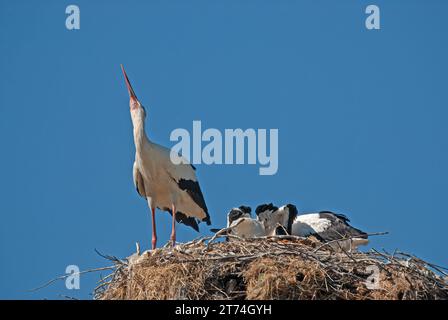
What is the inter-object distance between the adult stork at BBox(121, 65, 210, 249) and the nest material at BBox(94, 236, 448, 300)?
2.88 m

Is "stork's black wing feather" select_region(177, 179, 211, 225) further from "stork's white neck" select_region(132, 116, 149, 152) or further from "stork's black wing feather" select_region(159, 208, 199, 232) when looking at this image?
"stork's white neck" select_region(132, 116, 149, 152)

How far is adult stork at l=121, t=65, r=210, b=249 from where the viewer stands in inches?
606

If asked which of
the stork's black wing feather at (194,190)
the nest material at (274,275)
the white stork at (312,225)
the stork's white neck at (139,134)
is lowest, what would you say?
the nest material at (274,275)

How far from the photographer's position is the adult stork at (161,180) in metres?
15.4

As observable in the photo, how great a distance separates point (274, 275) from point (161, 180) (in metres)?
3.96

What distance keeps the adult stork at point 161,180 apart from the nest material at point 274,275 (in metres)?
2.88

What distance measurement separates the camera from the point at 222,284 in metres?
12.1

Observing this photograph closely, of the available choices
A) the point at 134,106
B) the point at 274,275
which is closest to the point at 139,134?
the point at 134,106

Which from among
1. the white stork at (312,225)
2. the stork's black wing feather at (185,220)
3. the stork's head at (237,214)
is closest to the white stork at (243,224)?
the stork's head at (237,214)

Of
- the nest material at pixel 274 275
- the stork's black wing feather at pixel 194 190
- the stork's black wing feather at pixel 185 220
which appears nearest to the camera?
the nest material at pixel 274 275

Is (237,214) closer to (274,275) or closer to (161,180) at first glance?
(161,180)

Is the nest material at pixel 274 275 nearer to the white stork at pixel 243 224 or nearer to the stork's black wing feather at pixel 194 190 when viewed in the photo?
the white stork at pixel 243 224
